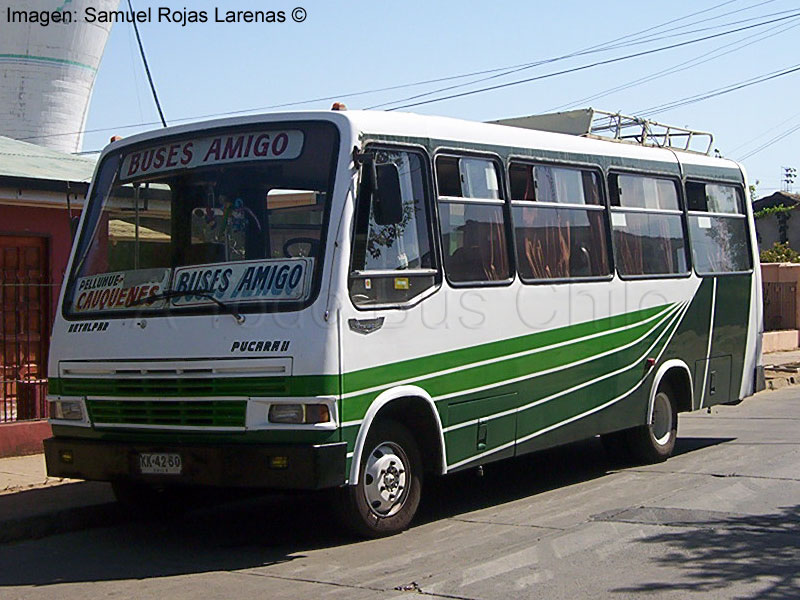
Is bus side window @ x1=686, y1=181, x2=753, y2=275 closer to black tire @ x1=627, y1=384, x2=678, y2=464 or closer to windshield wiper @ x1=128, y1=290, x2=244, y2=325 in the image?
black tire @ x1=627, y1=384, x2=678, y2=464

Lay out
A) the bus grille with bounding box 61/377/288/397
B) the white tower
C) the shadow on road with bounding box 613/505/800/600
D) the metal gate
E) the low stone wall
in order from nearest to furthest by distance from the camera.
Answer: the shadow on road with bounding box 613/505/800/600
the bus grille with bounding box 61/377/288/397
the metal gate
the low stone wall
the white tower

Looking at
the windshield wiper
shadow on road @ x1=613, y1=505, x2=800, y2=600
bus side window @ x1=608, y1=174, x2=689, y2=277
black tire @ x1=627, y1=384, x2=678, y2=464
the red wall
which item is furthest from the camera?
the red wall

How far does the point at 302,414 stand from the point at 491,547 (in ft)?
5.12

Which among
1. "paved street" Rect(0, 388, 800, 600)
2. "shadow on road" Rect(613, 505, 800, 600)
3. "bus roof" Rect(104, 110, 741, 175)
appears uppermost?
"bus roof" Rect(104, 110, 741, 175)

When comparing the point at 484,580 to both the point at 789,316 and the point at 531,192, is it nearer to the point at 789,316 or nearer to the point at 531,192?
the point at 531,192

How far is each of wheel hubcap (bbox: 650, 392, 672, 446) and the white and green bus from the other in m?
1.38

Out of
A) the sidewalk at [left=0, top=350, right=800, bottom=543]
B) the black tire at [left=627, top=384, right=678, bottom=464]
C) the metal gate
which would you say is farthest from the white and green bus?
the metal gate

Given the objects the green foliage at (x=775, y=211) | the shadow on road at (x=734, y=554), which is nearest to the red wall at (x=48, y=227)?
the shadow on road at (x=734, y=554)

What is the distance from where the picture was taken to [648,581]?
6805 mm

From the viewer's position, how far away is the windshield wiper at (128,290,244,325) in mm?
7891

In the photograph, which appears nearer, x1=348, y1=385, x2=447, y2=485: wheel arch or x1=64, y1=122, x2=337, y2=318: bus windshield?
x1=64, y1=122, x2=337, y2=318: bus windshield

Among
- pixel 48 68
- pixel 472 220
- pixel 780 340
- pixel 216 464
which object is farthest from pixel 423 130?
pixel 48 68

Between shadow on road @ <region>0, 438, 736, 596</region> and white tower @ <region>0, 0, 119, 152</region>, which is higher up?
white tower @ <region>0, 0, 119, 152</region>

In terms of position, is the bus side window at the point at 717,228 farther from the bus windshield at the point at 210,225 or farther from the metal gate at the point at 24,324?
the metal gate at the point at 24,324
